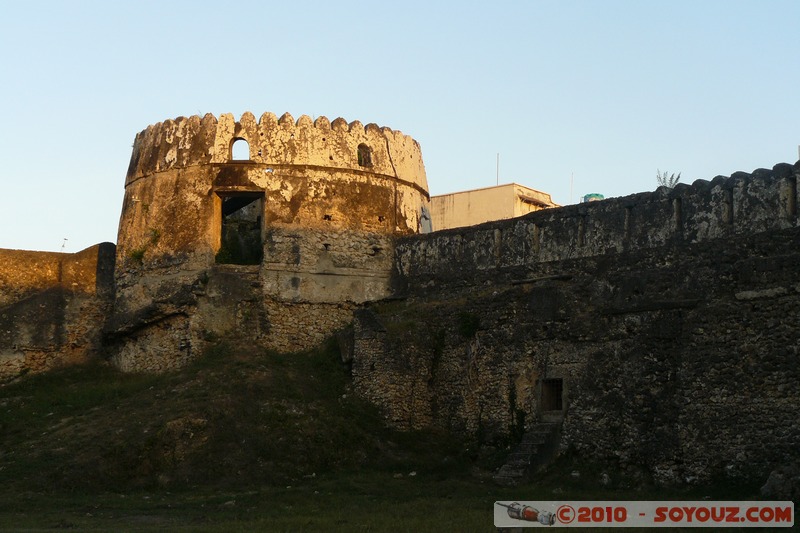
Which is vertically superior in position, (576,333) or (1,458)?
(576,333)

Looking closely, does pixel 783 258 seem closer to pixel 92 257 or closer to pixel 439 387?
pixel 439 387

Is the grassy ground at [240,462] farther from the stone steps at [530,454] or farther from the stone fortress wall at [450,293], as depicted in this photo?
the stone fortress wall at [450,293]

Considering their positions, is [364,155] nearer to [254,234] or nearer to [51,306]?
[254,234]

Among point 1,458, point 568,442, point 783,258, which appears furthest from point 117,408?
point 783,258

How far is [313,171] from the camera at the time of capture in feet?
93.7

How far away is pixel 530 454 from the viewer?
22000 millimetres

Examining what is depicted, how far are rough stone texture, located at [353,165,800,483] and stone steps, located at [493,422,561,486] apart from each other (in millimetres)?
379

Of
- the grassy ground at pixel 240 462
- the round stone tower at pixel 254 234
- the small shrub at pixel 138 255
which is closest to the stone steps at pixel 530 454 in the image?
the grassy ground at pixel 240 462

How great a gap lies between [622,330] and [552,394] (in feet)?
6.94

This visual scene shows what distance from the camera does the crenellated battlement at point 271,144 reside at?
93.8 feet

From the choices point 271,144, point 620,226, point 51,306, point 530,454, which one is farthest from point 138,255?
point 530,454

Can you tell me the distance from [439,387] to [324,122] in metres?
6.90

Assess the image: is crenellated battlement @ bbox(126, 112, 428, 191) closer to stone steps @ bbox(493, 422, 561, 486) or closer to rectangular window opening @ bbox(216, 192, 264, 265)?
rectangular window opening @ bbox(216, 192, 264, 265)

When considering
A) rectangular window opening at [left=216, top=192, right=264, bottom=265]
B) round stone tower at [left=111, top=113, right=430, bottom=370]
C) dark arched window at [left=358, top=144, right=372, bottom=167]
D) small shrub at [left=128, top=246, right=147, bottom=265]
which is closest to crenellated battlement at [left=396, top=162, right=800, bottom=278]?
round stone tower at [left=111, top=113, right=430, bottom=370]
